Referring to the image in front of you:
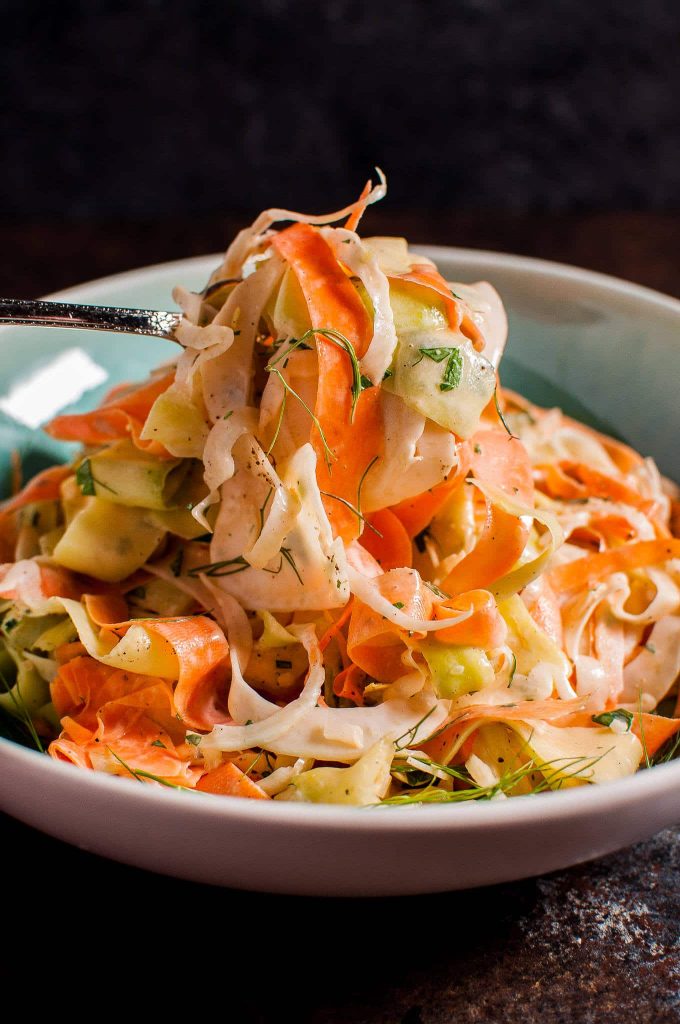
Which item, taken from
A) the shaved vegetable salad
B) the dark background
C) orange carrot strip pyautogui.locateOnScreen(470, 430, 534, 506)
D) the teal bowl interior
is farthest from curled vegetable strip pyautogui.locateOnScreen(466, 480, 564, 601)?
the dark background

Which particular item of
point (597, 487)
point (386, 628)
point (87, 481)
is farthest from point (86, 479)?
point (597, 487)

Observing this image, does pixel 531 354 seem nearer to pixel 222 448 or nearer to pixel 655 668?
pixel 655 668

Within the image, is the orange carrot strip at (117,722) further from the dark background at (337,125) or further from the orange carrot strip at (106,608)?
the dark background at (337,125)

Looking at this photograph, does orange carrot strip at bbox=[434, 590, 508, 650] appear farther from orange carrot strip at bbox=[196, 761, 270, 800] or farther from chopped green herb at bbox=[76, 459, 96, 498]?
chopped green herb at bbox=[76, 459, 96, 498]

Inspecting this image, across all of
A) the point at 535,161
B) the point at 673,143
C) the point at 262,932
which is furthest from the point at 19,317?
the point at 673,143

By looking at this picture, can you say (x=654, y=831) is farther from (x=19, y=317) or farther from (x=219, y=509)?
(x=19, y=317)

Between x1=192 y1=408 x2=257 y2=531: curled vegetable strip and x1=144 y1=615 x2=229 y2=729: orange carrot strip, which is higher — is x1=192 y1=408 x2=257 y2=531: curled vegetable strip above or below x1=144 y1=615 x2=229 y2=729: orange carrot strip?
above

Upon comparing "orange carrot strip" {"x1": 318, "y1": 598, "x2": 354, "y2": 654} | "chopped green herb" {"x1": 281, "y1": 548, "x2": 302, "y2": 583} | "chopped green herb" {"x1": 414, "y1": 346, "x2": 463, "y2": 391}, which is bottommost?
"orange carrot strip" {"x1": 318, "y1": 598, "x2": 354, "y2": 654}
